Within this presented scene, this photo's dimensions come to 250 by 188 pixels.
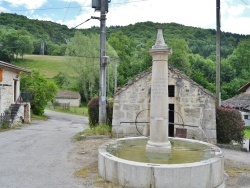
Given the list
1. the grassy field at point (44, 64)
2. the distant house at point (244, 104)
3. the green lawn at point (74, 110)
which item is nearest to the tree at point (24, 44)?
the grassy field at point (44, 64)

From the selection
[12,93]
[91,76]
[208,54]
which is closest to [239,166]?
[12,93]

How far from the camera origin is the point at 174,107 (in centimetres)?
1361

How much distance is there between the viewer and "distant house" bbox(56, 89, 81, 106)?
47.9 metres

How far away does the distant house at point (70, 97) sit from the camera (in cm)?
4791

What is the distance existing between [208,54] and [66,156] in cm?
5765

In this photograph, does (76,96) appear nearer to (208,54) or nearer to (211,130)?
(208,54)

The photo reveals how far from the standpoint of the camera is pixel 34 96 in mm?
32750

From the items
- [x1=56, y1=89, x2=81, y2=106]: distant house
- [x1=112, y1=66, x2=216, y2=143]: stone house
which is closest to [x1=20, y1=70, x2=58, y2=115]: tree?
[x1=56, y1=89, x2=81, y2=106]: distant house

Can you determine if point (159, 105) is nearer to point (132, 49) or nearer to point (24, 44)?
point (132, 49)

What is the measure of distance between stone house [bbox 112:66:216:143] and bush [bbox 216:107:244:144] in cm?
74

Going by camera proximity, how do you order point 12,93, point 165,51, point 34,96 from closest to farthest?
A: 1. point 165,51
2. point 12,93
3. point 34,96

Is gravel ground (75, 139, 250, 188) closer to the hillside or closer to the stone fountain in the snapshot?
the stone fountain

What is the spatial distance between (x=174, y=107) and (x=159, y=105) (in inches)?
248

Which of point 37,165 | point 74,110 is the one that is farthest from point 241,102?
point 37,165
